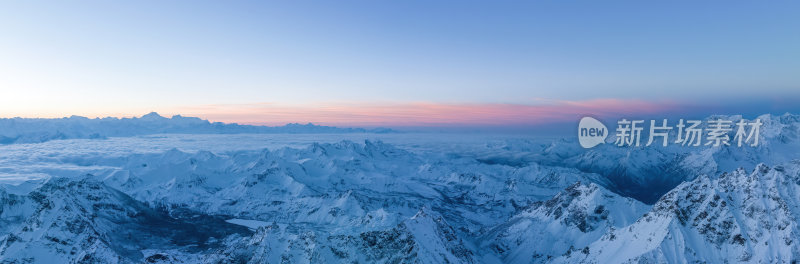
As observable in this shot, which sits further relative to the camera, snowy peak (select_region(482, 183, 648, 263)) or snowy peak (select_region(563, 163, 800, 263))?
snowy peak (select_region(482, 183, 648, 263))

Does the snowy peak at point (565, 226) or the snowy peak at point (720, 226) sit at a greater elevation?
the snowy peak at point (720, 226)

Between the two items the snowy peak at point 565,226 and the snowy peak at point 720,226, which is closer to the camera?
the snowy peak at point 720,226

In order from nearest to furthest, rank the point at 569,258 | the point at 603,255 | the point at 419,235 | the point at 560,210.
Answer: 1. the point at 419,235
2. the point at 603,255
3. the point at 569,258
4. the point at 560,210

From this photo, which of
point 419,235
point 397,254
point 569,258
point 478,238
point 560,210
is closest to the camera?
point 397,254

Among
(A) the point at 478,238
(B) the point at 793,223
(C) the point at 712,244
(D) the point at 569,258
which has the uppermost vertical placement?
(B) the point at 793,223

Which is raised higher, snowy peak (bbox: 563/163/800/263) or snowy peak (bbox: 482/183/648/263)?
snowy peak (bbox: 563/163/800/263)

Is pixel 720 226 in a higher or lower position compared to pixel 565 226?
higher

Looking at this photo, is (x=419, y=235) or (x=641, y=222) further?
(x=641, y=222)

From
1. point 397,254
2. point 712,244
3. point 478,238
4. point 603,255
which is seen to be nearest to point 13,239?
point 397,254

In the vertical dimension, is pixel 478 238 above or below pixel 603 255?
below

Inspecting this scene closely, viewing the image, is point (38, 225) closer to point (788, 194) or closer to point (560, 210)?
point (560, 210)

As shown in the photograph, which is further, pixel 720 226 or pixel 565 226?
pixel 565 226
